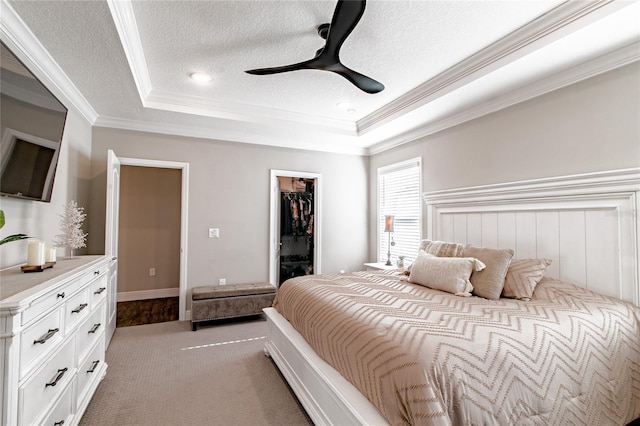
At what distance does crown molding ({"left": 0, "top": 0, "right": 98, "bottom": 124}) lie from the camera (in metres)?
1.80

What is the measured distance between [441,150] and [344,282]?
2175 millimetres

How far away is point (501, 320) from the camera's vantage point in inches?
64.5

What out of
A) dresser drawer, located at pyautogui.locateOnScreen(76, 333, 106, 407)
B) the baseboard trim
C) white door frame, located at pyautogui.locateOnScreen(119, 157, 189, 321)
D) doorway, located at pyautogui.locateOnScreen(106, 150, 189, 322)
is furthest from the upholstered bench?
the baseboard trim

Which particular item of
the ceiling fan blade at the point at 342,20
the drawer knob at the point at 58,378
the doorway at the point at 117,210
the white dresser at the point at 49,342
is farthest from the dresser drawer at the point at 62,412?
the ceiling fan blade at the point at 342,20

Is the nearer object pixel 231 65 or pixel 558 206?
pixel 558 206

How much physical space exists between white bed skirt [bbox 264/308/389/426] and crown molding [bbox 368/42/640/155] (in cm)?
286

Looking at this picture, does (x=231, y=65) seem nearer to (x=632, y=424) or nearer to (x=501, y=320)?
(x=501, y=320)

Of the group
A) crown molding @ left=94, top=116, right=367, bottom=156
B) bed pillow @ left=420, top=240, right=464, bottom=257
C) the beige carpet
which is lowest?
the beige carpet

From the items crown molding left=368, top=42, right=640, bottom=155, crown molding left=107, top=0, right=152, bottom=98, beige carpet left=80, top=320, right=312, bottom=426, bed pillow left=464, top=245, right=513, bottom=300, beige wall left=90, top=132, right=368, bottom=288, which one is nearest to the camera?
crown molding left=107, top=0, right=152, bottom=98

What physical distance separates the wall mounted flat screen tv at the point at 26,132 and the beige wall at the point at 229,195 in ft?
5.01

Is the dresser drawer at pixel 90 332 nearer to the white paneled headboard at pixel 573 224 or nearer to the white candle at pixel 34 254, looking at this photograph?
the white candle at pixel 34 254

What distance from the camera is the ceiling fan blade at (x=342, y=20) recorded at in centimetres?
158

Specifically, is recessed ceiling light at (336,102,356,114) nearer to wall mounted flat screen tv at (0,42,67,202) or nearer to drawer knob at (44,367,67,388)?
wall mounted flat screen tv at (0,42,67,202)

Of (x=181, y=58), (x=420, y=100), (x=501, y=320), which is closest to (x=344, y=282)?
(x=501, y=320)
